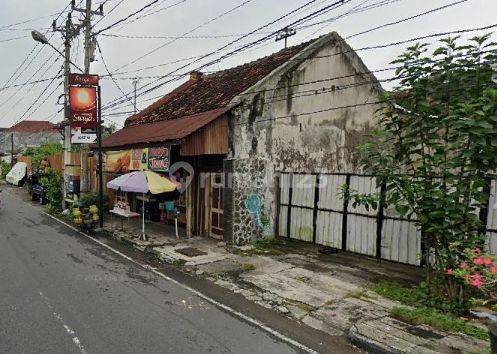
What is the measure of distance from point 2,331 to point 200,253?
251 inches

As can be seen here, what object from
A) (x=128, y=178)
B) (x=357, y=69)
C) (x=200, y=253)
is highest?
(x=357, y=69)

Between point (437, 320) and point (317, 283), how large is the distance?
9.41 ft

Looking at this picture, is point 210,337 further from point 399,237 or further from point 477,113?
point 399,237

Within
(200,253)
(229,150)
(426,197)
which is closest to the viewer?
(426,197)

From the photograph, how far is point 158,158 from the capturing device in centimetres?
1501

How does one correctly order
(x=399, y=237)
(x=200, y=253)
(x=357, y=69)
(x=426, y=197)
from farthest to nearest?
(x=357, y=69), (x=200, y=253), (x=399, y=237), (x=426, y=197)

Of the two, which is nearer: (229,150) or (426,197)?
(426,197)

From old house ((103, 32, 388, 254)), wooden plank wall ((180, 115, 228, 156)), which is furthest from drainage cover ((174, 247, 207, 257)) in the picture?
wooden plank wall ((180, 115, 228, 156))

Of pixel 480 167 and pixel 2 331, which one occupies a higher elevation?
pixel 480 167

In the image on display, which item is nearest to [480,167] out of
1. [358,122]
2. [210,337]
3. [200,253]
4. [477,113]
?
[477,113]

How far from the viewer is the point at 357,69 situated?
53.7 ft

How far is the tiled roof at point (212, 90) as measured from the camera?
48.4ft

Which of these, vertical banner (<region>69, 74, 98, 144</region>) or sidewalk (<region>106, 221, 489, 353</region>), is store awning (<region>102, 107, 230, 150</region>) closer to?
vertical banner (<region>69, 74, 98, 144</region>)

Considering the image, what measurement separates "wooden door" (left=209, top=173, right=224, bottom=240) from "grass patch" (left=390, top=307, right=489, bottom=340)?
24.8 ft
